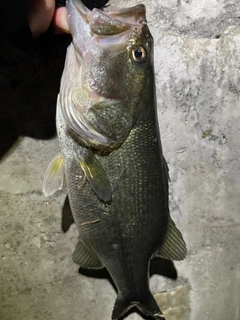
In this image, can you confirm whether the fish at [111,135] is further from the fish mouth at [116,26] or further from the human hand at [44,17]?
the human hand at [44,17]

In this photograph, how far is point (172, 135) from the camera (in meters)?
1.99

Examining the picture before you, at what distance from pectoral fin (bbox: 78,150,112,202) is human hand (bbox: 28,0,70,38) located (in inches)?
19.3

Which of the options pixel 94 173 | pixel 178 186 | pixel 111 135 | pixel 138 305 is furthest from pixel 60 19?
pixel 138 305

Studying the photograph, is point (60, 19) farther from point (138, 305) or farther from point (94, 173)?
point (138, 305)

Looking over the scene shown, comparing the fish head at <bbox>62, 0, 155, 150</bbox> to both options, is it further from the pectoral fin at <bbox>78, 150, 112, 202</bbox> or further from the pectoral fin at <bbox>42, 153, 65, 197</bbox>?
the pectoral fin at <bbox>42, 153, 65, 197</bbox>

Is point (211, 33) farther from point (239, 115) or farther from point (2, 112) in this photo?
point (2, 112)

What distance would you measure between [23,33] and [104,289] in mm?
1221

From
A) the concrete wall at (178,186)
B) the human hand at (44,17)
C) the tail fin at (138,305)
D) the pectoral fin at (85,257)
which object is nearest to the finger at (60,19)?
the human hand at (44,17)

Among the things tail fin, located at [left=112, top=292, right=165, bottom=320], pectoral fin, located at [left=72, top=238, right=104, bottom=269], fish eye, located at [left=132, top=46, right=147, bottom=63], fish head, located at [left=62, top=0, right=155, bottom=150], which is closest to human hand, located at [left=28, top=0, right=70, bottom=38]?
fish head, located at [left=62, top=0, right=155, bottom=150]

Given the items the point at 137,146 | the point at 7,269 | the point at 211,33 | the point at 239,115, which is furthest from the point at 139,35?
the point at 7,269

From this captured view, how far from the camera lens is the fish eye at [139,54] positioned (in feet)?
4.63

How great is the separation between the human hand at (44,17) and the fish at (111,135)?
0.38ft

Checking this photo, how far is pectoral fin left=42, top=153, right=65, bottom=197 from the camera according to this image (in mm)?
1597

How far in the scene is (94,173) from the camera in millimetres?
1457
